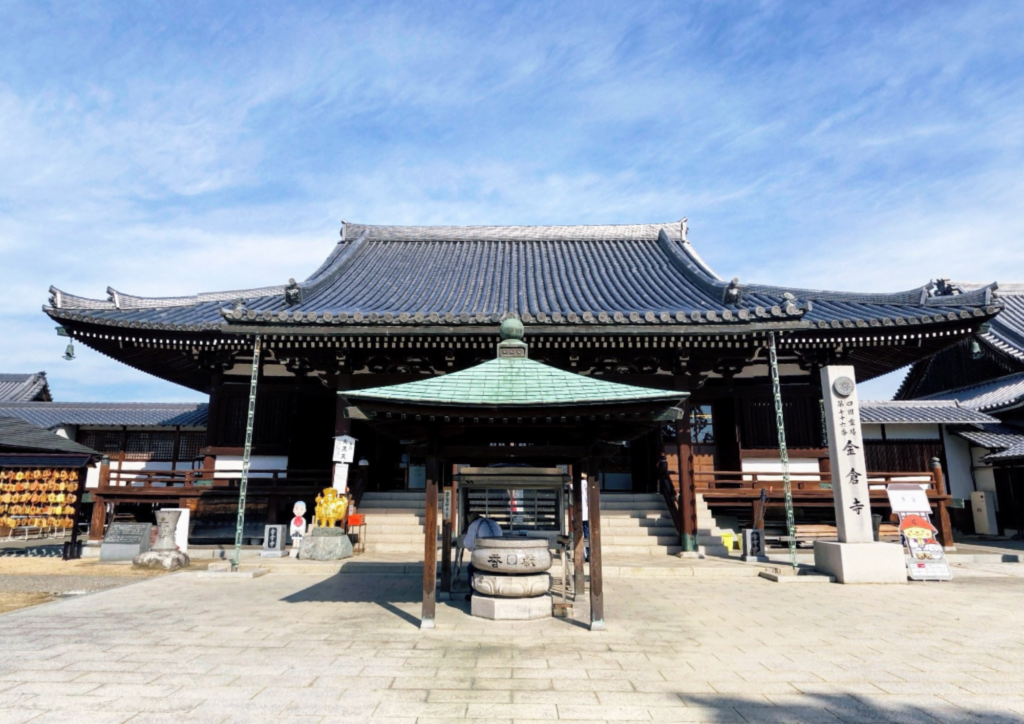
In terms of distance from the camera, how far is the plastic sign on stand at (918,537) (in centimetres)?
1048

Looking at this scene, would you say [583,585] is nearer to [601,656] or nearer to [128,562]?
[601,656]

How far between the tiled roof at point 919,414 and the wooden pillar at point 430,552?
18.0m

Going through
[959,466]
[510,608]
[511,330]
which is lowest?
[510,608]

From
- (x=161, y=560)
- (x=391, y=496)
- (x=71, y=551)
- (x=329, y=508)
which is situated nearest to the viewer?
(x=161, y=560)

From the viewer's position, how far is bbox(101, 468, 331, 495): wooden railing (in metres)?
14.1

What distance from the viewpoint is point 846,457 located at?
1078 cm

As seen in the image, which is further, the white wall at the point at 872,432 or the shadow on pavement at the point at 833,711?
the white wall at the point at 872,432

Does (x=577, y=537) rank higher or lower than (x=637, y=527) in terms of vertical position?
higher

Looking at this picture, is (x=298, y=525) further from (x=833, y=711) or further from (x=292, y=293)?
(x=833, y=711)

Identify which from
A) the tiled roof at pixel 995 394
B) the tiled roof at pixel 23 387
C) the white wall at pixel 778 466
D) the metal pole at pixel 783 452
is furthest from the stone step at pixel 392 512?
the tiled roof at pixel 23 387

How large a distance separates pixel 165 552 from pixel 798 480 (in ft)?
50.0

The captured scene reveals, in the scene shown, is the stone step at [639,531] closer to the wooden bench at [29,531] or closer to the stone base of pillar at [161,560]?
the stone base of pillar at [161,560]

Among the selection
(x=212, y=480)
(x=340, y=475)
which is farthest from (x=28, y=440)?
(x=340, y=475)

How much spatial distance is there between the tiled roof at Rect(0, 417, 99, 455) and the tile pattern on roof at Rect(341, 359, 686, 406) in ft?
47.1
